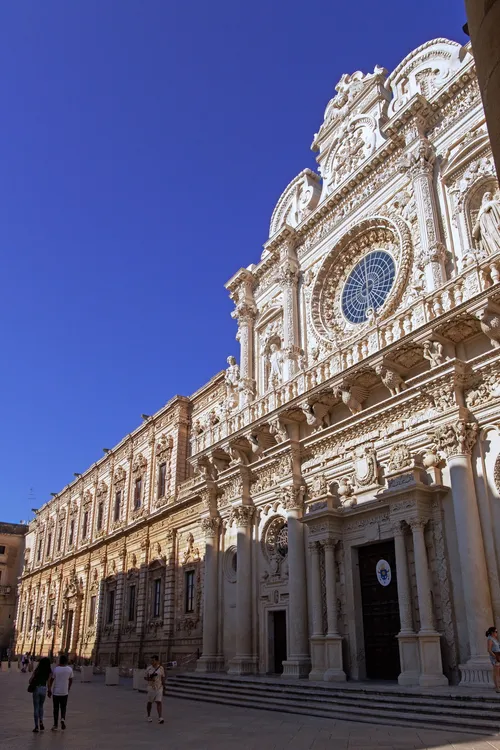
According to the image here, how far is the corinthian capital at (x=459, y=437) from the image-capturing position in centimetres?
1354

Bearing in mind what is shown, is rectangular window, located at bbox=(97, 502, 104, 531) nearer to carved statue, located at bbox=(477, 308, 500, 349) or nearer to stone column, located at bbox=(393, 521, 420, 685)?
stone column, located at bbox=(393, 521, 420, 685)

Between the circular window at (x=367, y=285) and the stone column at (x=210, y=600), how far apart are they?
803 centimetres

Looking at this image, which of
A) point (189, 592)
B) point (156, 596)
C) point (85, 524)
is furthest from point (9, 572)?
point (189, 592)

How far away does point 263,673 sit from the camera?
708 inches

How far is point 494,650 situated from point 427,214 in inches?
397

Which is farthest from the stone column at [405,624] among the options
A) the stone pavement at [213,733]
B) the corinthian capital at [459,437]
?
the stone pavement at [213,733]

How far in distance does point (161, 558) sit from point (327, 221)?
51.1 ft

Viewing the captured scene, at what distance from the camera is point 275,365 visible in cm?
2167

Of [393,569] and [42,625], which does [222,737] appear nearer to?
[393,569]

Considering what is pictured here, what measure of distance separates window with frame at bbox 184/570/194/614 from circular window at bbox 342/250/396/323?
1222 cm

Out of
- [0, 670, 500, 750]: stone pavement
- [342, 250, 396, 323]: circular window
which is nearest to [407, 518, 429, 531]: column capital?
[0, 670, 500, 750]: stone pavement

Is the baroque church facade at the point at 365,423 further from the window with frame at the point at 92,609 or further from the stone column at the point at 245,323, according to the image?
the window with frame at the point at 92,609

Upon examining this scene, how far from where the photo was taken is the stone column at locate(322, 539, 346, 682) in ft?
49.0

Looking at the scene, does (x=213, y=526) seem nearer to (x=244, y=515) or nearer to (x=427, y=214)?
(x=244, y=515)
